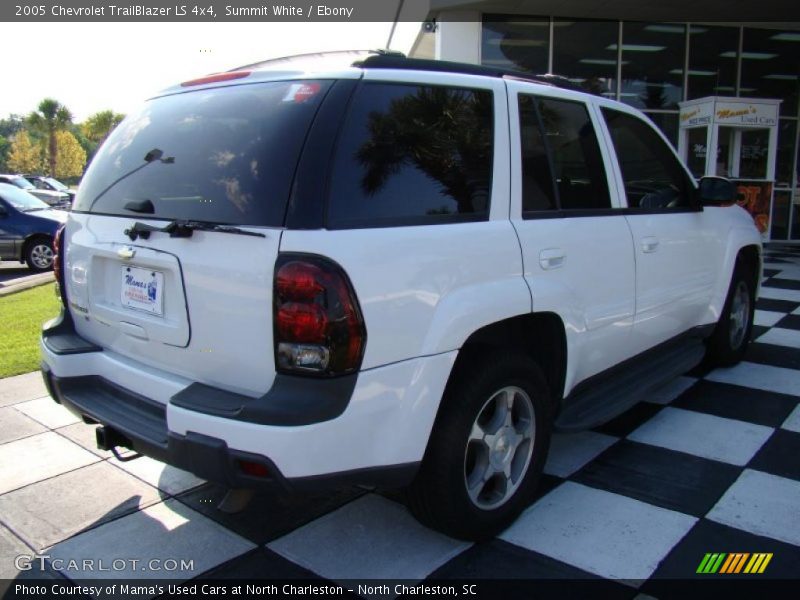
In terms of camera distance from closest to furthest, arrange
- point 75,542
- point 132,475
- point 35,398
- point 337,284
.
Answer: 1. point 337,284
2. point 75,542
3. point 132,475
4. point 35,398

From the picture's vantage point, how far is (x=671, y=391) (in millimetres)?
4461

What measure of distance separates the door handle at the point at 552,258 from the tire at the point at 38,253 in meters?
10.9

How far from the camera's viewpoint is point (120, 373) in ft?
8.38

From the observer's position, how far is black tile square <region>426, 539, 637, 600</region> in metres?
2.34

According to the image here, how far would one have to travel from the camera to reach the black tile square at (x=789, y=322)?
6.17 metres

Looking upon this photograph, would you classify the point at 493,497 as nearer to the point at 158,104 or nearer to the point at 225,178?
the point at 225,178

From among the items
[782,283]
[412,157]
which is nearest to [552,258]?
[412,157]

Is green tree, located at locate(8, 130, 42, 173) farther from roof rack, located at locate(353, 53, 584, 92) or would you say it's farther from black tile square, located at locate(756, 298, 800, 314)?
roof rack, located at locate(353, 53, 584, 92)

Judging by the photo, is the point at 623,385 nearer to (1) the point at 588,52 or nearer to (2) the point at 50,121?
(1) the point at 588,52

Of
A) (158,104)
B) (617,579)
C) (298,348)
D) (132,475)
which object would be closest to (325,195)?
(298,348)

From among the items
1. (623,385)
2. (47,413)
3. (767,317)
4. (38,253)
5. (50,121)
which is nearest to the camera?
(623,385)

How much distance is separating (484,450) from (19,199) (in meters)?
11.8

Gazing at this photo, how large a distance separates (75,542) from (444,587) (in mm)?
1530

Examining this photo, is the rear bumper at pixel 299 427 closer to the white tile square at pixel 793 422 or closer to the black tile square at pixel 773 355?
the white tile square at pixel 793 422
